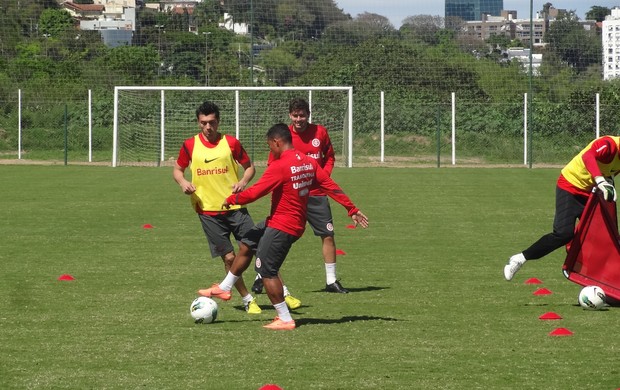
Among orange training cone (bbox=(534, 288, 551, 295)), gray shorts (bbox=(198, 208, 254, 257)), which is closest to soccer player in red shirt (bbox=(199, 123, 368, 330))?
gray shorts (bbox=(198, 208, 254, 257))

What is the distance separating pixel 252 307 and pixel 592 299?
2999 mm

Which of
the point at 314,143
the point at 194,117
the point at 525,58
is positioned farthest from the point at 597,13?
the point at 314,143

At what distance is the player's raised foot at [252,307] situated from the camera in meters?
10.3

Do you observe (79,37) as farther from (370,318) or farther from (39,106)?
(370,318)

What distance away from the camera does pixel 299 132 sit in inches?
484

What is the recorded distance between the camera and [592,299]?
34.0 ft

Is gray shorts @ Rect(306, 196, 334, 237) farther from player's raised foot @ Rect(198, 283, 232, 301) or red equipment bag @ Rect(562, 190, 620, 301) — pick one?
red equipment bag @ Rect(562, 190, 620, 301)

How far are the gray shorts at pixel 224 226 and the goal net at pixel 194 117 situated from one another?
2634cm

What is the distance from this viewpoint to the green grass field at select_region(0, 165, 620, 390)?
25.1ft

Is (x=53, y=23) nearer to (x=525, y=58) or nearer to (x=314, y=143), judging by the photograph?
(x=525, y=58)

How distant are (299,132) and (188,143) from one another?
182 cm

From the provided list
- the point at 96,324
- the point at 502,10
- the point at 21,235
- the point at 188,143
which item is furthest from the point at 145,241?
the point at 502,10

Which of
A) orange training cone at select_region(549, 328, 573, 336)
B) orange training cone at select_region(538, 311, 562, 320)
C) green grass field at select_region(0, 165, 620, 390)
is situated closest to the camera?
green grass field at select_region(0, 165, 620, 390)

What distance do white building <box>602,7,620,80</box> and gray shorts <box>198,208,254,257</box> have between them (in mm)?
32654
